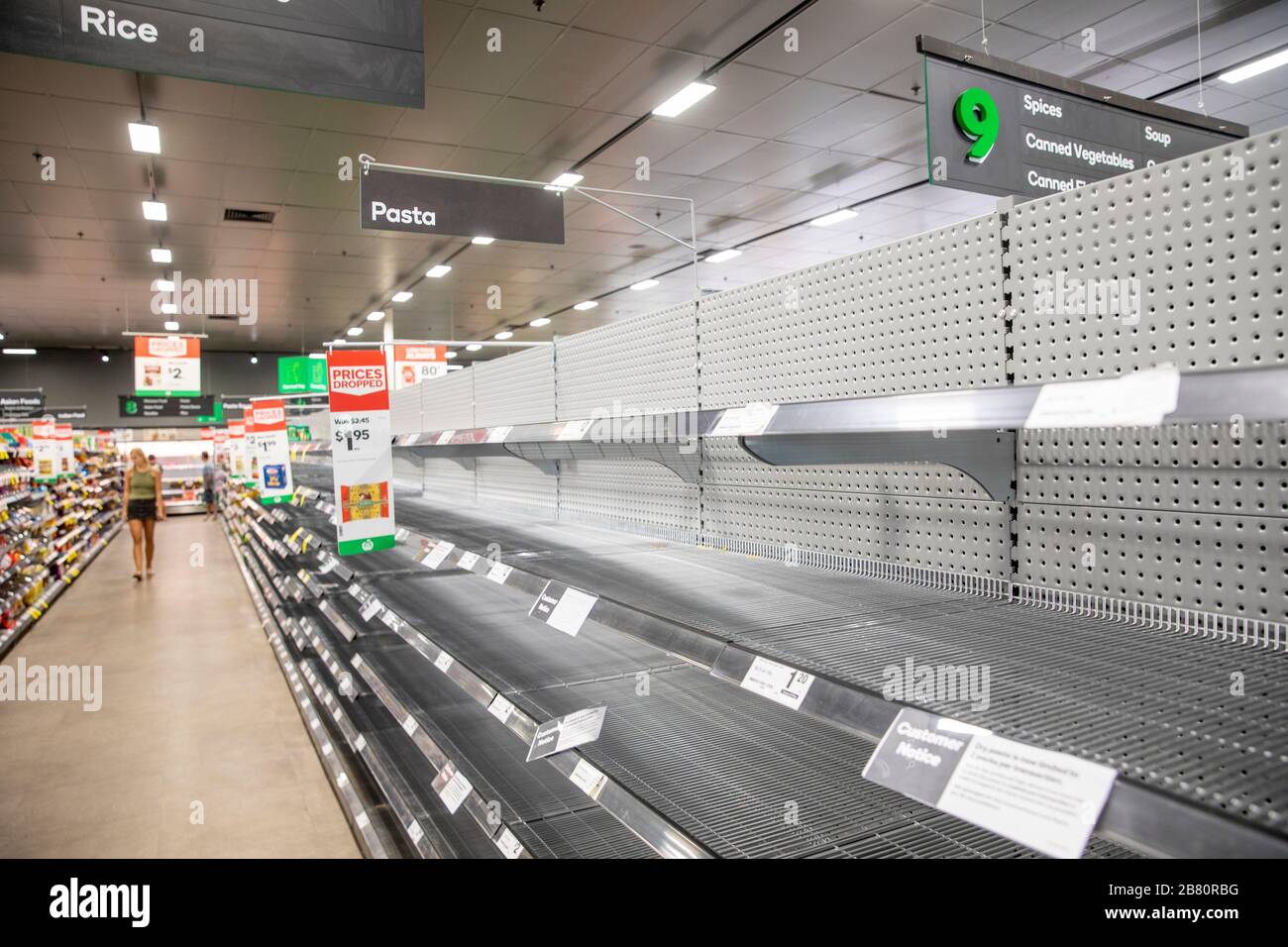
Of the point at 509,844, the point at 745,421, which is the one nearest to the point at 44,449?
the point at 509,844

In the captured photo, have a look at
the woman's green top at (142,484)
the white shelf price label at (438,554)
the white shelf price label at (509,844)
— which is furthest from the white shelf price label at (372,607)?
the woman's green top at (142,484)

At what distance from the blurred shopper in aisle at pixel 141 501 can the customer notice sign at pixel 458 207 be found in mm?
7029

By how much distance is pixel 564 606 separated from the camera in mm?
1668

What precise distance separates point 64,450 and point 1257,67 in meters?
13.7

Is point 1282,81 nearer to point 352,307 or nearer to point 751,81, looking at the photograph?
point 751,81

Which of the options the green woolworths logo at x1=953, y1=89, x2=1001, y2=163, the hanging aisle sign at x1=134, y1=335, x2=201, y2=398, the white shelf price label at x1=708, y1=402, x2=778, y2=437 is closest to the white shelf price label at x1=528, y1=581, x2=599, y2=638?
the white shelf price label at x1=708, y1=402, x2=778, y2=437

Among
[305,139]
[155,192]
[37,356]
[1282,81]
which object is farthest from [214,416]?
[1282,81]

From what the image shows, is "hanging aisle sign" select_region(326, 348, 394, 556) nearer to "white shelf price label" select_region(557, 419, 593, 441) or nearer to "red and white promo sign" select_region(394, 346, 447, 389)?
"white shelf price label" select_region(557, 419, 593, 441)

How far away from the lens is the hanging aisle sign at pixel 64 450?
10150 mm

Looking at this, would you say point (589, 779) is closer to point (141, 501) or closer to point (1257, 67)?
point (1257, 67)

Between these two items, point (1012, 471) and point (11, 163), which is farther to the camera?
point (11, 163)
